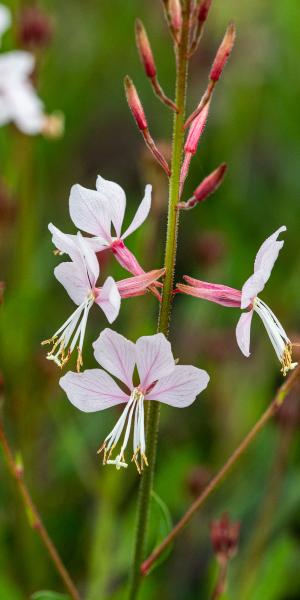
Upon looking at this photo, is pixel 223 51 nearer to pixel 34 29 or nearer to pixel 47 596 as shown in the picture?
pixel 47 596

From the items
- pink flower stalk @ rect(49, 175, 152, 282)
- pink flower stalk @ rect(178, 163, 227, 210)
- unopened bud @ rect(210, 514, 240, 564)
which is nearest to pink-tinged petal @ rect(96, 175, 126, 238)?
pink flower stalk @ rect(49, 175, 152, 282)

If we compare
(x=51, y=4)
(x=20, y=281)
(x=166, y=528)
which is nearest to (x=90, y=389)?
(x=166, y=528)

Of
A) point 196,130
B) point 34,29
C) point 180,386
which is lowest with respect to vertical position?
point 180,386

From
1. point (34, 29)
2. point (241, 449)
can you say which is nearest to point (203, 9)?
point (241, 449)

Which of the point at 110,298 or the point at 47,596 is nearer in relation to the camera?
the point at 110,298

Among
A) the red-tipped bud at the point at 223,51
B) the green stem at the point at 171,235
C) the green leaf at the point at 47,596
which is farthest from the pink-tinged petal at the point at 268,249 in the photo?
the green leaf at the point at 47,596

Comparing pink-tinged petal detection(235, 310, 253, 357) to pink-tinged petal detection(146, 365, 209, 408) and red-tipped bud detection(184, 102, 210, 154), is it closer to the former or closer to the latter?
pink-tinged petal detection(146, 365, 209, 408)
